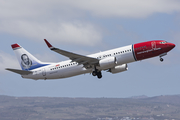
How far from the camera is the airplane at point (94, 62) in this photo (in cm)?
6072

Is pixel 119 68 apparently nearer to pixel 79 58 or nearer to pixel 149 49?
pixel 149 49

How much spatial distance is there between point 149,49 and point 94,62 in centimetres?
1162

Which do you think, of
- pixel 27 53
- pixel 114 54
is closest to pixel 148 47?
pixel 114 54

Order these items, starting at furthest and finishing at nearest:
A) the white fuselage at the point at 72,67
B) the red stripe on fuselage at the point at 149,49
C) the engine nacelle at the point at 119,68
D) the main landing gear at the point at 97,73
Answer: the engine nacelle at the point at 119,68, the main landing gear at the point at 97,73, the white fuselage at the point at 72,67, the red stripe on fuselage at the point at 149,49

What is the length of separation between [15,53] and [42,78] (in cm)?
1113

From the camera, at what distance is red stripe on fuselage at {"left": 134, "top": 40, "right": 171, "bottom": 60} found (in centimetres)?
6062

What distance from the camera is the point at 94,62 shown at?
63031mm

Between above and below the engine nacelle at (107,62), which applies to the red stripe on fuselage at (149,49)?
above

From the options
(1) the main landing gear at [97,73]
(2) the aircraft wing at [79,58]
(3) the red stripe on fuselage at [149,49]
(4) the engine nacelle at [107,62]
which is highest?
(3) the red stripe on fuselage at [149,49]

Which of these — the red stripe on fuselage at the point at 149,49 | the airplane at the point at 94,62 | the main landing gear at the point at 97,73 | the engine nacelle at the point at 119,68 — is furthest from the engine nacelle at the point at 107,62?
the engine nacelle at the point at 119,68

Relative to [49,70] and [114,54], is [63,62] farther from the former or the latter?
[114,54]

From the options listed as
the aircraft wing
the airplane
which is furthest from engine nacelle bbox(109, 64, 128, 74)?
the aircraft wing

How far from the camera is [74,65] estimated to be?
64.5m

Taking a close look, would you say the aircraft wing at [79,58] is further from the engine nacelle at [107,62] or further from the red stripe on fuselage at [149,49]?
the red stripe on fuselage at [149,49]
